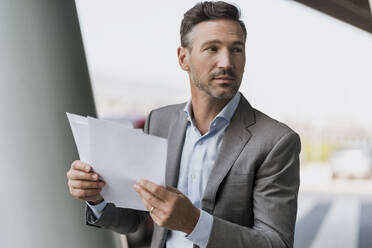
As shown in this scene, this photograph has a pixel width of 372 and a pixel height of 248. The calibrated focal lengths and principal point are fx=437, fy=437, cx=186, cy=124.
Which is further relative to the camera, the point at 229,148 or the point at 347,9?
the point at 347,9

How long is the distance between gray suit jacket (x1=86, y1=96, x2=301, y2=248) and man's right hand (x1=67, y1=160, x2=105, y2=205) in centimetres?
26

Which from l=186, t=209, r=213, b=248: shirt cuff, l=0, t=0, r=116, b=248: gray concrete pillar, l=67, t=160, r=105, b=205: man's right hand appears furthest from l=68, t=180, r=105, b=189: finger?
l=0, t=0, r=116, b=248: gray concrete pillar

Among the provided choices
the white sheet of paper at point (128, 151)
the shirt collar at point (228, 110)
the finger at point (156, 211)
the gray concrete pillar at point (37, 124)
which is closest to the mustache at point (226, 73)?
the shirt collar at point (228, 110)

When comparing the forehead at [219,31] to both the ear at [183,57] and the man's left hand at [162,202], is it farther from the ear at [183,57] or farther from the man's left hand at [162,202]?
the man's left hand at [162,202]

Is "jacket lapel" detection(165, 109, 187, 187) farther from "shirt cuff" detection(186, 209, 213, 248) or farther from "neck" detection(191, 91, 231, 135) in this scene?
"shirt cuff" detection(186, 209, 213, 248)

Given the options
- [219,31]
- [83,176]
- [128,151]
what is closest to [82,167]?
[83,176]

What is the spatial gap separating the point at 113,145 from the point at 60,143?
85 centimetres

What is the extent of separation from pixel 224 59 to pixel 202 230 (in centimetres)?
41

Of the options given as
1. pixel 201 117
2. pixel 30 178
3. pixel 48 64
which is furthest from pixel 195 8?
pixel 30 178

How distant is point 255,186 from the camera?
3.46 feet

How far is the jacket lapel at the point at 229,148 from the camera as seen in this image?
1.05 meters

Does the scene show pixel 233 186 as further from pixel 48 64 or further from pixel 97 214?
pixel 48 64

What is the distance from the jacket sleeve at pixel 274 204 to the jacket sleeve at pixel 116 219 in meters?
0.33

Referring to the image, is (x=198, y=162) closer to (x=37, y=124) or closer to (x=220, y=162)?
(x=220, y=162)
